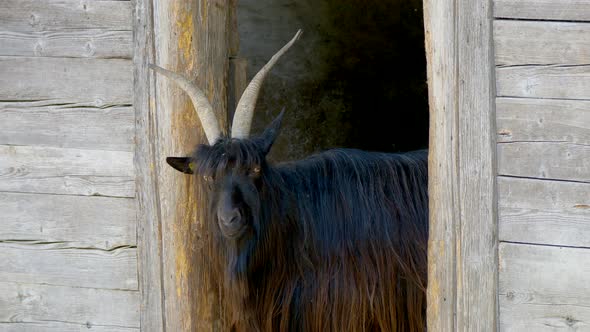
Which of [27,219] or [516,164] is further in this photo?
[27,219]

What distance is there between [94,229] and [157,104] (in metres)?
0.88

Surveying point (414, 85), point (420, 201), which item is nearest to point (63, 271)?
point (420, 201)

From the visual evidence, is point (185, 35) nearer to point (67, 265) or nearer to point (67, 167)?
point (67, 167)

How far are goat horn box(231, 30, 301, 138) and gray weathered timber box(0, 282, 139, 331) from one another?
1.23 metres

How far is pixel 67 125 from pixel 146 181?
623 mm

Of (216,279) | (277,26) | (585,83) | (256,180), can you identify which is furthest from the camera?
(277,26)

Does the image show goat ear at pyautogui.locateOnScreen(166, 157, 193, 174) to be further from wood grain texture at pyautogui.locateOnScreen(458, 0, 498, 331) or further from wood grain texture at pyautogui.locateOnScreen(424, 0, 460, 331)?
wood grain texture at pyautogui.locateOnScreen(458, 0, 498, 331)

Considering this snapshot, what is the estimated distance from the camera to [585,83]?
391 centimetres

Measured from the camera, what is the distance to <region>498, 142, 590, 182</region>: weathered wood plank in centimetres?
393

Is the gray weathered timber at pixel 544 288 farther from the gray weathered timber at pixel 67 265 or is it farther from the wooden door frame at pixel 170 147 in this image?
the gray weathered timber at pixel 67 265

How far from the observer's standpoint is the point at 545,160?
3984 millimetres

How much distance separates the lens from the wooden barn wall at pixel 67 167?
477 cm

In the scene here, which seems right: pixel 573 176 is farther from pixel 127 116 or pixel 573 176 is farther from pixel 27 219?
pixel 27 219

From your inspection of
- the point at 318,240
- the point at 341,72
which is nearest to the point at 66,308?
the point at 318,240
